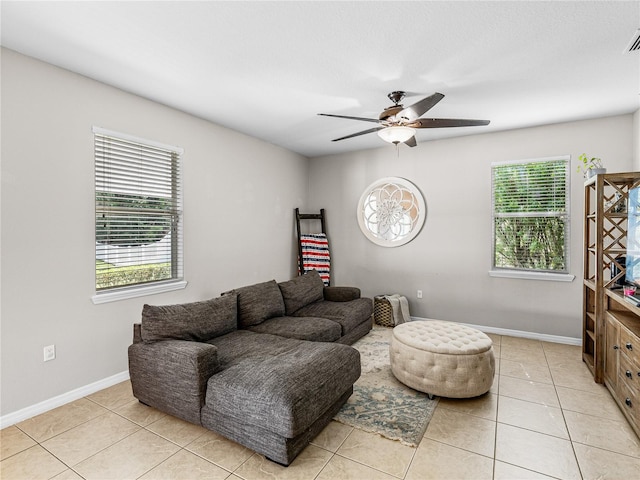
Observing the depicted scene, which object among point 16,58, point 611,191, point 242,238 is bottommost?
point 242,238

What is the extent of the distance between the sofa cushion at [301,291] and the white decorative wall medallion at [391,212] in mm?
1284

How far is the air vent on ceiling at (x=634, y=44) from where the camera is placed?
214 centimetres

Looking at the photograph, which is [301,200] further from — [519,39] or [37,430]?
[37,430]

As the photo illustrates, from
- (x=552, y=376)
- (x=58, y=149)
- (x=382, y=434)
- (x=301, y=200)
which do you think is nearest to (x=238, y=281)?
(x=301, y=200)

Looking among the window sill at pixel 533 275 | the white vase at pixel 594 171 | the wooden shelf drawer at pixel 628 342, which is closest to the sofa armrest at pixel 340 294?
the window sill at pixel 533 275

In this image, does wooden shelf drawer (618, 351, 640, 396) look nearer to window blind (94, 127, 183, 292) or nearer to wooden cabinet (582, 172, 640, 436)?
wooden cabinet (582, 172, 640, 436)

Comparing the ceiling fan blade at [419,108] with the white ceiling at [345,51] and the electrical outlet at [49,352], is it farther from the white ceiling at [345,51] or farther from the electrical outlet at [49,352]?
the electrical outlet at [49,352]

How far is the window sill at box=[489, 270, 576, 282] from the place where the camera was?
388cm

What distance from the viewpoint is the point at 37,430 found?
228cm

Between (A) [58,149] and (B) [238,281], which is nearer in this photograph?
(A) [58,149]

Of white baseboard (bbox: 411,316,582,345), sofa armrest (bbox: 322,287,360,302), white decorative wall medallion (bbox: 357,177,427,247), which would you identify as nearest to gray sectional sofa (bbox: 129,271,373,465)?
sofa armrest (bbox: 322,287,360,302)

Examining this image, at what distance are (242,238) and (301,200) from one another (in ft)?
5.01

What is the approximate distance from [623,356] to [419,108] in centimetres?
232

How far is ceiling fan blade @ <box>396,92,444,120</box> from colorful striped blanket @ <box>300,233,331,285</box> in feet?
9.57
